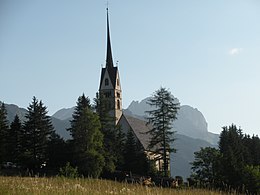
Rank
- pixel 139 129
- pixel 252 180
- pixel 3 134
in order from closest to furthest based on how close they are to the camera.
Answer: pixel 252 180
pixel 3 134
pixel 139 129

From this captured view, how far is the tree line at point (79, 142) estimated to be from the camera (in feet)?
118

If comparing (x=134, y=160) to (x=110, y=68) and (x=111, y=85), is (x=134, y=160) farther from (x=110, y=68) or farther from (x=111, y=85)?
(x=110, y=68)

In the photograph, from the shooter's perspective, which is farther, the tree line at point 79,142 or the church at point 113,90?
the church at point 113,90

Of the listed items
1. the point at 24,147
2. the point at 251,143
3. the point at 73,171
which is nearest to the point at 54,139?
the point at 24,147

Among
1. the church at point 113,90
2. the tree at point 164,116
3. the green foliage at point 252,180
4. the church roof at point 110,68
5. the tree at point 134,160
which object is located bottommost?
the green foliage at point 252,180

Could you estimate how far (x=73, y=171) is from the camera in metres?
20.2

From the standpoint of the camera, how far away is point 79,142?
118 feet

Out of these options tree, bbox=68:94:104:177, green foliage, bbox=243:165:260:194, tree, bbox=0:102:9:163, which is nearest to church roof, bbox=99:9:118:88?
tree, bbox=0:102:9:163

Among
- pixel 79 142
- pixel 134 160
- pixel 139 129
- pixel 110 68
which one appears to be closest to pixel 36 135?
pixel 79 142

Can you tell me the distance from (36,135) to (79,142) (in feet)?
22.9

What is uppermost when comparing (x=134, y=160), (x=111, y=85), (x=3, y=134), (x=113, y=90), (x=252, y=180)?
(x=111, y=85)

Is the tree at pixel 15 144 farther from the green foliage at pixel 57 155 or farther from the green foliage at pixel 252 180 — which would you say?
the green foliage at pixel 252 180

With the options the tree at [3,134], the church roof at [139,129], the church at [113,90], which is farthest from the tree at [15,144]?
the church at [113,90]

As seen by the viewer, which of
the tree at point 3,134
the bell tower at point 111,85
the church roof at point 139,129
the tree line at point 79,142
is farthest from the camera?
the bell tower at point 111,85
